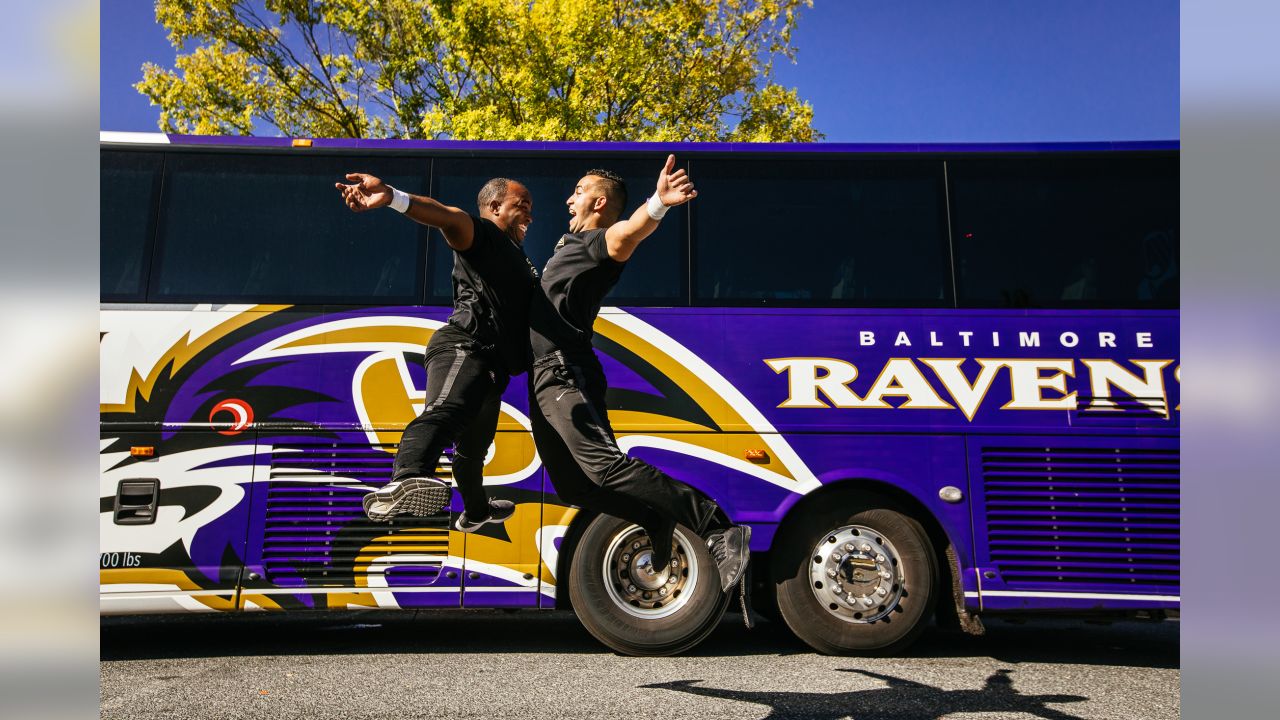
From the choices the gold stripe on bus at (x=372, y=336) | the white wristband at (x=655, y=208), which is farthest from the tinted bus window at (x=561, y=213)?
the white wristband at (x=655, y=208)

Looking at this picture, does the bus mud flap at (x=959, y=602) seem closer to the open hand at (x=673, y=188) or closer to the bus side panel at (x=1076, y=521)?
the bus side panel at (x=1076, y=521)

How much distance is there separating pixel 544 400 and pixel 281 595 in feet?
10.5

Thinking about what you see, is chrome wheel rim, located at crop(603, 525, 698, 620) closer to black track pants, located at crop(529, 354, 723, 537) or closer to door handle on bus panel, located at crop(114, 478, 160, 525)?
black track pants, located at crop(529, 354, 723, 537)

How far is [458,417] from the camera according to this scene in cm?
370

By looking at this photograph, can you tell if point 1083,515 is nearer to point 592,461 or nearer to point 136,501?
point 592,461

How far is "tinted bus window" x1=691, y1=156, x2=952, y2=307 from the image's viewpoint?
6.24 m

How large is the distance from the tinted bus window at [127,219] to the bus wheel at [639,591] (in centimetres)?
357

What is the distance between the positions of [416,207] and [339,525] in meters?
3.37

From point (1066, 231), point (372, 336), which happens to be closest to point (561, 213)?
point (372, 336)

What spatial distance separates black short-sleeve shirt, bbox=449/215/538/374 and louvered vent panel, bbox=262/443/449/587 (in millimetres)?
2444

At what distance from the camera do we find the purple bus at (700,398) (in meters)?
5.93

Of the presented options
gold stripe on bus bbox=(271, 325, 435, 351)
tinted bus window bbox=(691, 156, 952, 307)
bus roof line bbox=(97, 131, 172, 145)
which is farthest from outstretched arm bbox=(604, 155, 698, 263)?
bus roof line bbox=(97, 131, 172, 145)
